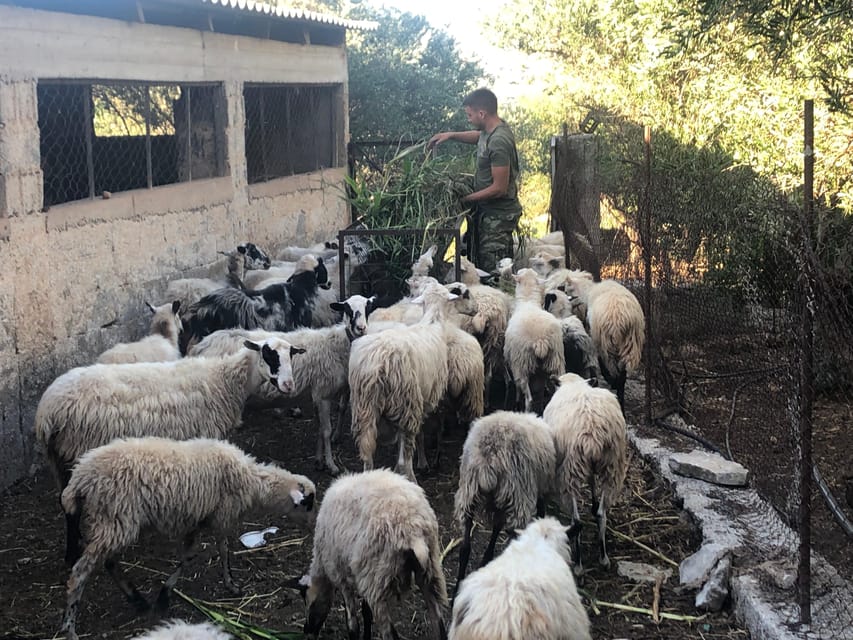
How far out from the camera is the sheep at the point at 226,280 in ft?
28.0

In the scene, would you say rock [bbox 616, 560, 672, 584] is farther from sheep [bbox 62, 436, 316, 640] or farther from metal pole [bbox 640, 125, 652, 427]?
metal pole [bbox 640, 125, 652, 427]

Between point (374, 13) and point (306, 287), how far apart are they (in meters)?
13.6

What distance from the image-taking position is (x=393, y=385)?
6.05m

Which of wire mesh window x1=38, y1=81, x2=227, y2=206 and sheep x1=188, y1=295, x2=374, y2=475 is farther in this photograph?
wire mesh window x1=38, y1=81, x2=227, y2=206

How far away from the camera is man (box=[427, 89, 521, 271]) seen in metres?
9.14

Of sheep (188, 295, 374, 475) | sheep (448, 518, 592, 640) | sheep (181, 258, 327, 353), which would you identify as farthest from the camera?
sheep (181, 258, 327, 353)

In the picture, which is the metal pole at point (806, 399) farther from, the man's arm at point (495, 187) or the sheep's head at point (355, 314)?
the man's arm at point (495, 187)

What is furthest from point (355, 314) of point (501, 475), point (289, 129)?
point (289, 129)

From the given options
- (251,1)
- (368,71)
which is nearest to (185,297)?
(251,1)

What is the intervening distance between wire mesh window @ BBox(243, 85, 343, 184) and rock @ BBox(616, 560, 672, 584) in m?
7.66

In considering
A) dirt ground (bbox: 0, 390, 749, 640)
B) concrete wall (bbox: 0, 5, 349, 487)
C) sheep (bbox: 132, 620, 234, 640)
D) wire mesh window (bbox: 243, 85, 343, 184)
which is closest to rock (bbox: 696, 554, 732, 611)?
dirt ground (bbox: 0, 390, 749, 640)

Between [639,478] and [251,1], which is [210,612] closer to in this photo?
[639,478]

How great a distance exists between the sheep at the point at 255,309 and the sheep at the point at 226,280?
1.22 ft

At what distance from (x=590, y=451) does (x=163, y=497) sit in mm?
2322
